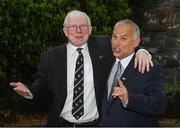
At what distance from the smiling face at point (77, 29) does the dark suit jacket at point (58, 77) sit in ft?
0.54

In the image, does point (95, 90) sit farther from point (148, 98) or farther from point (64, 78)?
point (148, 98)

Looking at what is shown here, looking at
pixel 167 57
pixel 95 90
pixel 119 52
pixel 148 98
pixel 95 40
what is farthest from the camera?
pixel 167 57

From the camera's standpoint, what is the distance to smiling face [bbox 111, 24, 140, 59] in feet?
13.1

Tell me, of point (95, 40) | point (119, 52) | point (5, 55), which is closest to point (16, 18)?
point (5, 55)

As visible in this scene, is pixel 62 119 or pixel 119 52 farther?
pixel 62 119

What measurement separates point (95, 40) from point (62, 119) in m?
0.82

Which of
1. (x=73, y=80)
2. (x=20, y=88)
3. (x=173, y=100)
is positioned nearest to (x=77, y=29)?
(x=73, y=80)

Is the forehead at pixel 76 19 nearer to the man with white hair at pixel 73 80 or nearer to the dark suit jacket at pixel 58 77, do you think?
the man with white hair at pixel 73 80

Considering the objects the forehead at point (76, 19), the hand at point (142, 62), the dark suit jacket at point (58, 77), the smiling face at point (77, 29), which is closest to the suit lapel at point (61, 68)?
the dark suit jacket at point (58, 77)

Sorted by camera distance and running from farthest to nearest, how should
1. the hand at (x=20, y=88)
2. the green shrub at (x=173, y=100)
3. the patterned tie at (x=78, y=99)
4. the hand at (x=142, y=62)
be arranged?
the green shrub at (x=173, y=100) → the patterned tie at (x=78, y=99) → the hand at (x=20, y=88) → the hand at (x=142, y=62)

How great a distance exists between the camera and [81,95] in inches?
177

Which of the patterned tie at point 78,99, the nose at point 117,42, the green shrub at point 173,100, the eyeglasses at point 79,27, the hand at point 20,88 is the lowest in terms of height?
the green shrub at point 173,100

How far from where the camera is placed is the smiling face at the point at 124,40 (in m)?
4.00

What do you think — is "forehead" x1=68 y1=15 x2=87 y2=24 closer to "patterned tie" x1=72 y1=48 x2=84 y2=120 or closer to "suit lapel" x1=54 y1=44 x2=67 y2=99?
"suit lapel" x1=54 y1=44 x2=67 y2=99
